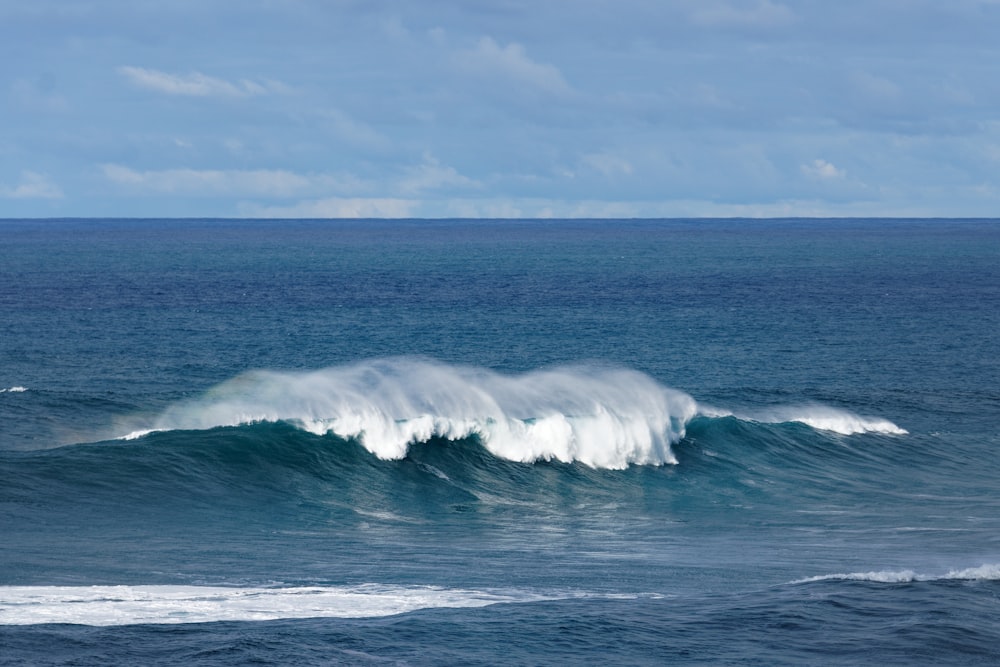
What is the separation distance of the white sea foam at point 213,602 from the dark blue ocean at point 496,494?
0.07 m

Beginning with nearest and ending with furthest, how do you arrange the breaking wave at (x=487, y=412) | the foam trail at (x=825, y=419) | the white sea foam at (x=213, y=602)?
the white sea foam at (x=213, y=602)
the breaking wave at (x=487, y=412)
the foam trail at (x=825, y=419)

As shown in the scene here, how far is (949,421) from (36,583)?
3072 centimetres

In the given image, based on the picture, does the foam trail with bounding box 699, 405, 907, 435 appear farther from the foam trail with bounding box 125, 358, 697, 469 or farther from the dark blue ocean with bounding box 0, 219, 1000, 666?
the foam trail with bounding box 125, 358, 697, 469

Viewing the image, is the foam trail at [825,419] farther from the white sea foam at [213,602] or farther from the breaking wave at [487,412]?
the white sea foam at [213,602]

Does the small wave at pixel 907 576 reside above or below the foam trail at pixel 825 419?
below

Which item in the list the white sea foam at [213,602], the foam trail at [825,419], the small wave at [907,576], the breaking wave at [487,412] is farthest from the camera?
the foam trail at [825,419]

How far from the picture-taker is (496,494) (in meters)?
31.7

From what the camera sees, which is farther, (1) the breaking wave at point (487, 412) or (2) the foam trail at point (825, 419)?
(2) the foam trail at point (825, 419)

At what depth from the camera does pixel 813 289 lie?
340 ft

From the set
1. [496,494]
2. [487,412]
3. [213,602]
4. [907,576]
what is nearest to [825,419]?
[487,412]

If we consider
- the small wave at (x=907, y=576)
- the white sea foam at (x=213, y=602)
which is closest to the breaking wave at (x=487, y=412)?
the small wave at (x=907, y=576)

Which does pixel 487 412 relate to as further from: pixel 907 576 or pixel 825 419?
pixel 907 576

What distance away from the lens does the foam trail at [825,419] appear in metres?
40.1

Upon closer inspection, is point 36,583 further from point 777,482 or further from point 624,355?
point 624,355
